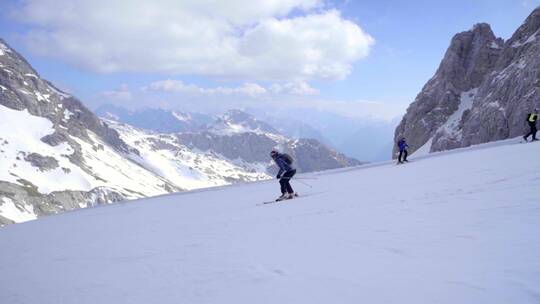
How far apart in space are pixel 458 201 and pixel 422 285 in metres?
6.48

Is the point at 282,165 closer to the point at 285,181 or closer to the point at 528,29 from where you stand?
the point at 285,181

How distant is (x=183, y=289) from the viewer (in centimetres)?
679

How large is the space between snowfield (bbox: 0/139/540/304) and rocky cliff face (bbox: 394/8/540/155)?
96.2 meters

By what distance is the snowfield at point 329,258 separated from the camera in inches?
219

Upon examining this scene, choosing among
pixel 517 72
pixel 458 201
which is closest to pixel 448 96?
pixel 517 72

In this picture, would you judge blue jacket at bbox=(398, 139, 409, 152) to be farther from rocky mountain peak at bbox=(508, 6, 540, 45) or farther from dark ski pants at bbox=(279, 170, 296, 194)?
rocky mountain peak at bbox=(508, 6, 540, 45)

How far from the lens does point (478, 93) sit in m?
127

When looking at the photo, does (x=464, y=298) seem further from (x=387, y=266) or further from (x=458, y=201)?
(x=458, y=201)

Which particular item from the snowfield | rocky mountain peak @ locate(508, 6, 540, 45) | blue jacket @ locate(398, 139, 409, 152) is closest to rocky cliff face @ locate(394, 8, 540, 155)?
rocky mountain peak @ locate(508, 6, 540, 45)

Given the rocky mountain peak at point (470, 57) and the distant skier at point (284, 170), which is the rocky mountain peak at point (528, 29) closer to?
the rocky mountain peak at point (470, 57)

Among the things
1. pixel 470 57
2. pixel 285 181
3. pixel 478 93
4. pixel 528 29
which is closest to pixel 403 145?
pixel 285 181

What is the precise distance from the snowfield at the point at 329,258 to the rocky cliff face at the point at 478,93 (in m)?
96.2

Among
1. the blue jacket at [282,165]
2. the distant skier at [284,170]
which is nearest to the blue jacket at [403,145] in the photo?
the distant skier at [284,170]

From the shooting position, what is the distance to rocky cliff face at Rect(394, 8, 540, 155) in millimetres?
98625
